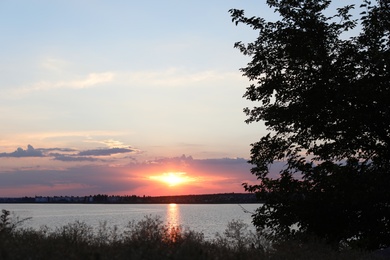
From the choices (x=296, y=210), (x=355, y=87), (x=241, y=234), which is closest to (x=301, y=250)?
(x=241, y=234)

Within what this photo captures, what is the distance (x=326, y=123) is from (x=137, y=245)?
12849 mm

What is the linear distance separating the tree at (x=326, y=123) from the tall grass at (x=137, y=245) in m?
4.65

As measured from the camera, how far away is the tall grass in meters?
9.88

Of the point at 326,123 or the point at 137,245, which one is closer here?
the point at 137,245

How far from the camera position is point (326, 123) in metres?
Result: 21.7

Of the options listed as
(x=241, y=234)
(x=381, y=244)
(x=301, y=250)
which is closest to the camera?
(x=301, y=250)

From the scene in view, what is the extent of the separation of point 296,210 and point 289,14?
829cm

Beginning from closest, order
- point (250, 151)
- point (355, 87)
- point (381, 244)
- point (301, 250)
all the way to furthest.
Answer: point (301, 250)
point (355, 87)
point (381, 244)
point (250, 151)

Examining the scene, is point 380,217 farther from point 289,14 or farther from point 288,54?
point 289,14

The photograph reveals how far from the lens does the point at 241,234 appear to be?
55.5 feet

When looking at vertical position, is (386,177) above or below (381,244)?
above

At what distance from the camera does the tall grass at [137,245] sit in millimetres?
9883

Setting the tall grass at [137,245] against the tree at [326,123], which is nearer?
the tall grass at [137,245]

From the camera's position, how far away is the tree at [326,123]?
67.8ft
